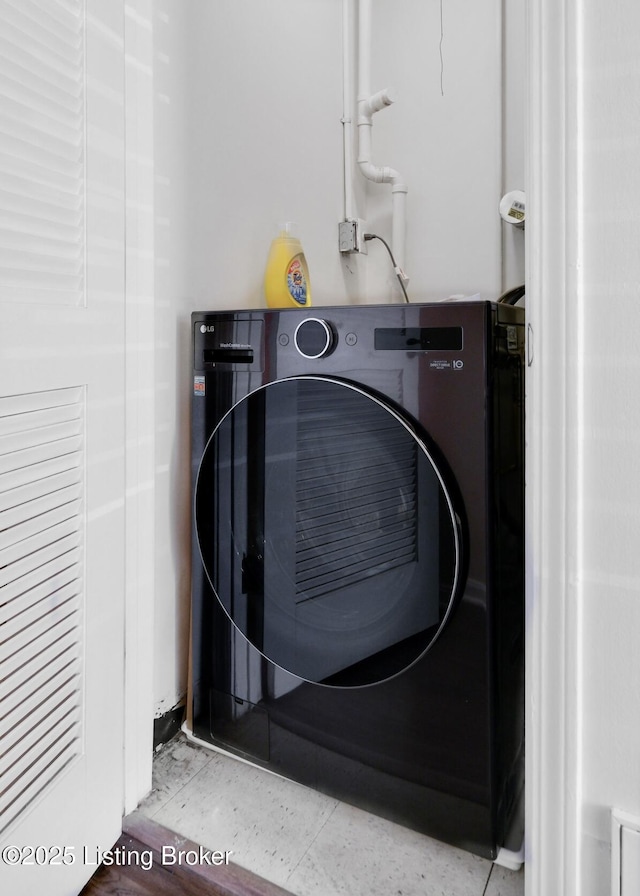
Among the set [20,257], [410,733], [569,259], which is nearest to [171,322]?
[20,257]

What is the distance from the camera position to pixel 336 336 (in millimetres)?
1061

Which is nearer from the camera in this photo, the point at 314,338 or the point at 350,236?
the point at 314,338

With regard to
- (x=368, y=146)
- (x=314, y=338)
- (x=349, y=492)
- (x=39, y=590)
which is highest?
(x=368, y=146)

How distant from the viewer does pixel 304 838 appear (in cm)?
107

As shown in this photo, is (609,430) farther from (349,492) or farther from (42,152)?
(42,152)

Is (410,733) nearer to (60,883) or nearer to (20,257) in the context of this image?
(60,883)

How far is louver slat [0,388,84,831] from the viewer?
0.82m

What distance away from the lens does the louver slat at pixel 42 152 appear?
0.81m

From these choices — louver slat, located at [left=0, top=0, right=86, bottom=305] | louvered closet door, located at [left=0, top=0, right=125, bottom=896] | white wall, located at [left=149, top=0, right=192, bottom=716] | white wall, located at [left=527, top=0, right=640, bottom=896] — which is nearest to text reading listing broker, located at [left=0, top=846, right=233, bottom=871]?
louvered closet door, located at [left=0, top=0, right=125, bottom=896]

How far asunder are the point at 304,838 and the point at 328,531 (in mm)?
554

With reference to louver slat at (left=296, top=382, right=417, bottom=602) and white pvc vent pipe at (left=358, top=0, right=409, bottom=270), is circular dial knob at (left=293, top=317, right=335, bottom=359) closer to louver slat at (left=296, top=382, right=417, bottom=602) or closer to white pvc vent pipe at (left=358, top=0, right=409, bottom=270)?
louver slat at (left=296, top=382, right=417, bottom=602)

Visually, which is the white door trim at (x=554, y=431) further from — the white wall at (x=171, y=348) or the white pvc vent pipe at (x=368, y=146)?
the white pvc vent pipe at (x=368, y=146)

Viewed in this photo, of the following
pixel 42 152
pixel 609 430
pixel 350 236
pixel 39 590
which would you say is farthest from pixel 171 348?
pixel 609 430

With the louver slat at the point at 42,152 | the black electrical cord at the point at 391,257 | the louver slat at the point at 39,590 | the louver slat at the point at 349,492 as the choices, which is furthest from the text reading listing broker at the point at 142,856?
the black electrical cord at the point at 391,257
